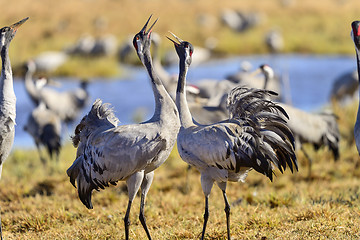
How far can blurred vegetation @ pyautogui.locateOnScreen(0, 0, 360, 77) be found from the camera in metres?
21.0

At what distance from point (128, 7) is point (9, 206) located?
24.9 meters

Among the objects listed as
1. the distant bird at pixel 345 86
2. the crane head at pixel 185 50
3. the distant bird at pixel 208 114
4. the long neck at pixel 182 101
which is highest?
the crane head at pixel 185 50

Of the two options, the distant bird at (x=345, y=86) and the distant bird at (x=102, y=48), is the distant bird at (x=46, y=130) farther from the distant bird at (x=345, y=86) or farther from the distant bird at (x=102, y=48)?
the distant bird at (x=102, y=48)

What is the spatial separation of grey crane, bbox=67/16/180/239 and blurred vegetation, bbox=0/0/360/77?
44.7 feet

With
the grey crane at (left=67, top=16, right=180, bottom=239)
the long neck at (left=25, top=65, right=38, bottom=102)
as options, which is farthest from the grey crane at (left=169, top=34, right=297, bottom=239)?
the long neck at (left=25, top=65, right=38, bottom=102)

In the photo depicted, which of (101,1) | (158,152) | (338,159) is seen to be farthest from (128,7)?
(158,152)

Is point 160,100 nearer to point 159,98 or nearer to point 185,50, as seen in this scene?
point 159,98

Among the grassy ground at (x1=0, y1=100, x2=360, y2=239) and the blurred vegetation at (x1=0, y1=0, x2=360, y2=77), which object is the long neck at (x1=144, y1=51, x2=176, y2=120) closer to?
the grassy ground at (x1=0, y1=100, x2=360, y2=239)

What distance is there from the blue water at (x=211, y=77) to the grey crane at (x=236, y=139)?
6.97 meters

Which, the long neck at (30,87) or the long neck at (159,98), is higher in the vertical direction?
the long neck at (159,98)

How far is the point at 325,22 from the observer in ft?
80.4

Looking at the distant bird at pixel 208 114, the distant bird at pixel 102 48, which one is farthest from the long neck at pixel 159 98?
the distant bird at pixel 102 48

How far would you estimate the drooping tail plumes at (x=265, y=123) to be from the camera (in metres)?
4.14

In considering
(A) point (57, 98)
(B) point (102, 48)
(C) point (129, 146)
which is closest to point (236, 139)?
(C) point (129, 146)
